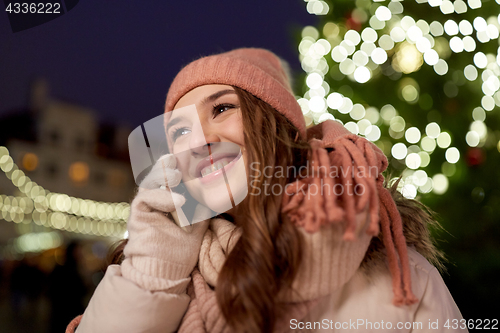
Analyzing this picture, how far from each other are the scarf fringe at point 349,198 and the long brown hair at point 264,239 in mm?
67

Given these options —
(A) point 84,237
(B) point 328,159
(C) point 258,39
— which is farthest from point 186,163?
(A) point 84,237

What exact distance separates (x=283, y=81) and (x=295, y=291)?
926mm

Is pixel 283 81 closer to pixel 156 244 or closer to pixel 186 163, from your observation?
pixel 186 163

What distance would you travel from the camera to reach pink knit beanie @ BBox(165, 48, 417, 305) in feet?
2.70

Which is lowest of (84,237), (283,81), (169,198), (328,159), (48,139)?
(84,237)

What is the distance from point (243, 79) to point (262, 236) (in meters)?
0.64

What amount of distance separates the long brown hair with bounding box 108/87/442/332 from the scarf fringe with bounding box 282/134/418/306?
0.22ft

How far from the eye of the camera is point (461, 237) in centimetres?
232

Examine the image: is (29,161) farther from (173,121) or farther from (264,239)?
(264,239)

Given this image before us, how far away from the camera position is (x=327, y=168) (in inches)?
35.1

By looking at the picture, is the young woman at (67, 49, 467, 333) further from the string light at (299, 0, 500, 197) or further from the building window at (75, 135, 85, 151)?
the building window at (75, 135, 85, 151)

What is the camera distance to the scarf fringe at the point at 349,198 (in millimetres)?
806

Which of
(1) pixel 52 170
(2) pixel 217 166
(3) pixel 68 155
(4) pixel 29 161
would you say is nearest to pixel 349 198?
(2) pixel 217 166

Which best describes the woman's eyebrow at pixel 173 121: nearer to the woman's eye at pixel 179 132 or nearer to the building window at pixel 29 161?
the woman's eye at pixel 179 132
